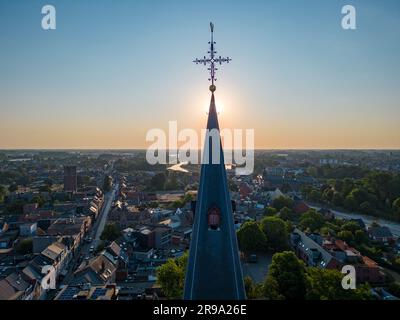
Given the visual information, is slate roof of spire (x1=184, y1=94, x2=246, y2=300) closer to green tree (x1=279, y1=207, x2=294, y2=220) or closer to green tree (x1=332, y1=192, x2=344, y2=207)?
green tree (x1=279, y1=207, x2=294, y2=220)

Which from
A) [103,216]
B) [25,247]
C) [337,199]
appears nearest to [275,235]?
[25,247]

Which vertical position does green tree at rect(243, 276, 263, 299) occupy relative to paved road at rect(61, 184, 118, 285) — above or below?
above

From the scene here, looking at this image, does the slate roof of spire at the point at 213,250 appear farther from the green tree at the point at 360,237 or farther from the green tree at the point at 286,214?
the green tree at the point at 286,214

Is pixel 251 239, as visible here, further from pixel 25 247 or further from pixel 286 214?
pixel 25 247

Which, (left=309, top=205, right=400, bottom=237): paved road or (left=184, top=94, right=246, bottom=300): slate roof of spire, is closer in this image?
(left=184, top=94, right=246, bottom=300): slate roof of spire

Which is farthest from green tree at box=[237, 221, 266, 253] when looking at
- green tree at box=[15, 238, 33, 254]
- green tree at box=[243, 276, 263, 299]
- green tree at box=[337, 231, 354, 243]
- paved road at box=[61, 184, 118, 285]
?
green tree at box=[15, 238, 33, 254]

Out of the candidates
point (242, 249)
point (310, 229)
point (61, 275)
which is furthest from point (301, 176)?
point (61, 275)
